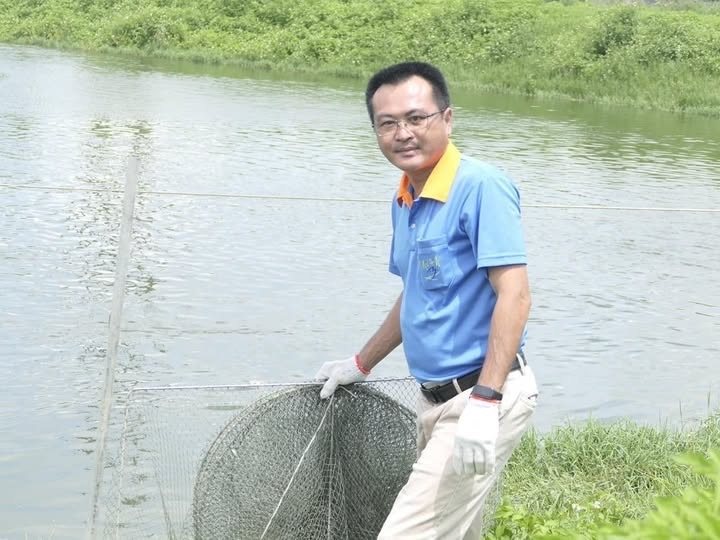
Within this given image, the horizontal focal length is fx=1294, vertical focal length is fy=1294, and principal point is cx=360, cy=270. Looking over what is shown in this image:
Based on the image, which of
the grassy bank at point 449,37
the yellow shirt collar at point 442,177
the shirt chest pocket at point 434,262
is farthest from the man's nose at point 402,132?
the grassy bank at point 449,37

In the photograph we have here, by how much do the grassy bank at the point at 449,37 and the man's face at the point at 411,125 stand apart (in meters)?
20.6

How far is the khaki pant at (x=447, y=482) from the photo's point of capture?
3199mm

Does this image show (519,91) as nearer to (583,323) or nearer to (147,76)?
(147,76)

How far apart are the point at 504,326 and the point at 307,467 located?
122cm

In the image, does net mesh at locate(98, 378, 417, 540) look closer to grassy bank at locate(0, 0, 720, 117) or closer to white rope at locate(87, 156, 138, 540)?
white rope at locate(87, 156, 138, 540)

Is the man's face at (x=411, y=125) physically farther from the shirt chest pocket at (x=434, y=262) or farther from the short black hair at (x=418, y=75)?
the shirt chest pocket at (x=434, y=262)

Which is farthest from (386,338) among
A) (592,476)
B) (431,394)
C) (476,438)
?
(592,476)

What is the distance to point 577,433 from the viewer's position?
5.48m

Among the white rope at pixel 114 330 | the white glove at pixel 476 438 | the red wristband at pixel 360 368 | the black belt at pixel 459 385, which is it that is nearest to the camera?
the white glove at pixel 476 438

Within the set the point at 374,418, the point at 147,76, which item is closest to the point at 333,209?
the point at 374,418

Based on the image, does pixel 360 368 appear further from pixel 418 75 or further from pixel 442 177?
pixel 418 75

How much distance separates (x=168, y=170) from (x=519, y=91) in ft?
49.4

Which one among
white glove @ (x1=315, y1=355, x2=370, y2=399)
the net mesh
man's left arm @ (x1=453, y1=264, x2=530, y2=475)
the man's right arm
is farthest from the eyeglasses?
the net mesh

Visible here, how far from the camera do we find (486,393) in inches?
121
